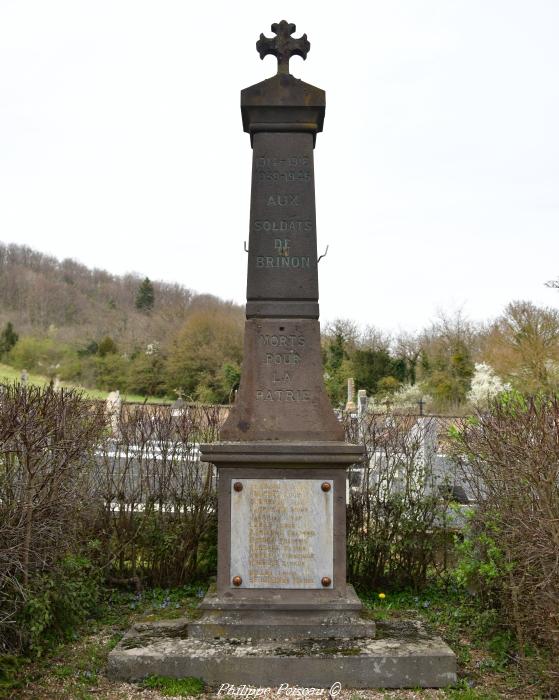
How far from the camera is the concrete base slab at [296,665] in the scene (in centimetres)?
471

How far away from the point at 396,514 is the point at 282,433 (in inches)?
90.1

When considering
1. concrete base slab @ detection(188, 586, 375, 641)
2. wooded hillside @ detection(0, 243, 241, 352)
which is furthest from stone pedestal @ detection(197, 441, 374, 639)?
wooded hillside @ detection(0, 243, 241, 352)

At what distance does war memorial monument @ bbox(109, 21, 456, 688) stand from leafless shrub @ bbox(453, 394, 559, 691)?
0.70 metres

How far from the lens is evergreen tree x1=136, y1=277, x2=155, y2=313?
56263 millimetres

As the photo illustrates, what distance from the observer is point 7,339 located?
47406 mm

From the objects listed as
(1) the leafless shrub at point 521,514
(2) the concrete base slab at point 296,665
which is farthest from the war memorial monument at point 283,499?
(1) the leafless shrub at point 521,514

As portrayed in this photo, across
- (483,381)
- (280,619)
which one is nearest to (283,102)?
(280,619)

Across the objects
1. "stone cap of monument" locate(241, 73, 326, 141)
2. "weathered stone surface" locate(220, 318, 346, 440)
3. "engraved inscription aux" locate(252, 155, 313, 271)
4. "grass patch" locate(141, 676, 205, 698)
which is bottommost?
"grass patch" locate(141, 676, 205, 698)

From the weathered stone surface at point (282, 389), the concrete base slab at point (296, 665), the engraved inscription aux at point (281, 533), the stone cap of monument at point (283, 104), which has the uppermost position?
the stone cap of monument at point (283, 104)

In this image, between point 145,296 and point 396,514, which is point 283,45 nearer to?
point 396,514

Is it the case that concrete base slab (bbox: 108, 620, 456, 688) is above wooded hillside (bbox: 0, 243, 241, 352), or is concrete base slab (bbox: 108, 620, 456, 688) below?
below

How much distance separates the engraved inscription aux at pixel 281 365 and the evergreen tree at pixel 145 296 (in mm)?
51096

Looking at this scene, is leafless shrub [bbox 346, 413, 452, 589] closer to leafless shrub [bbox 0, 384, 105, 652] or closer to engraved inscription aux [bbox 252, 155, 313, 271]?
engraved inscription aux [bbox 252, 155, 313, 271]

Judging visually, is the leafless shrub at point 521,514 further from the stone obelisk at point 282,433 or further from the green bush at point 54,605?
the green bush at point 54,605
